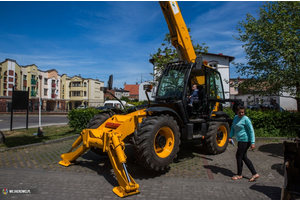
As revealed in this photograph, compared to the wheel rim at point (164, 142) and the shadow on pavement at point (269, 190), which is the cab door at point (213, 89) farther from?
the shadow on pavement at point (269, 190)

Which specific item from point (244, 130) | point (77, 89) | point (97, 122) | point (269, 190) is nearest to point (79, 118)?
point (97, 122)

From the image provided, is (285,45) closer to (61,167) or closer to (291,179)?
(291,179)

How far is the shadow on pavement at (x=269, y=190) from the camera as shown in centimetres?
394

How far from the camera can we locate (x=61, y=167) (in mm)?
5484

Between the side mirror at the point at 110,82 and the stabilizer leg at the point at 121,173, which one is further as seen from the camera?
the side mirror at the point at 110,82

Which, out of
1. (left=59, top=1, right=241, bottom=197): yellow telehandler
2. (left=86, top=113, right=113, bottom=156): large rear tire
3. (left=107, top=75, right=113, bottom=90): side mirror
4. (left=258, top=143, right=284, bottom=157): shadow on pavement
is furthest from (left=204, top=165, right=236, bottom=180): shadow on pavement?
(left=107, top=75, right=113, bottom=90): side mirror

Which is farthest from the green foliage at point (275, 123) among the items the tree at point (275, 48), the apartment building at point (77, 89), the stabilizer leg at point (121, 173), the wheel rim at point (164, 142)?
the apartment building at point (77, 89)

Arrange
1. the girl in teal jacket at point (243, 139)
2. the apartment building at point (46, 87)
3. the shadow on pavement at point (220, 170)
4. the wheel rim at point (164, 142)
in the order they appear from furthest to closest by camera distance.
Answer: the apartment building at point (46, 87)
the shadow on pavement at point (220, 170)
the wheel rim at point (164, 142)
the girl in teal jacket at point (243, 139)

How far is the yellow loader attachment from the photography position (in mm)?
3992

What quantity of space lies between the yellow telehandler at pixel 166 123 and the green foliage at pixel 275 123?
3.47 meters

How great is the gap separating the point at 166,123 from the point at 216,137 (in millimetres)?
2925

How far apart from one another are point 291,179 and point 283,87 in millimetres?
8763

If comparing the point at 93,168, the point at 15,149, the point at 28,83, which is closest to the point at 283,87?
the point at 93,168

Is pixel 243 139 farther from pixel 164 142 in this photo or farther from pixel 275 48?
pixel 275 48
